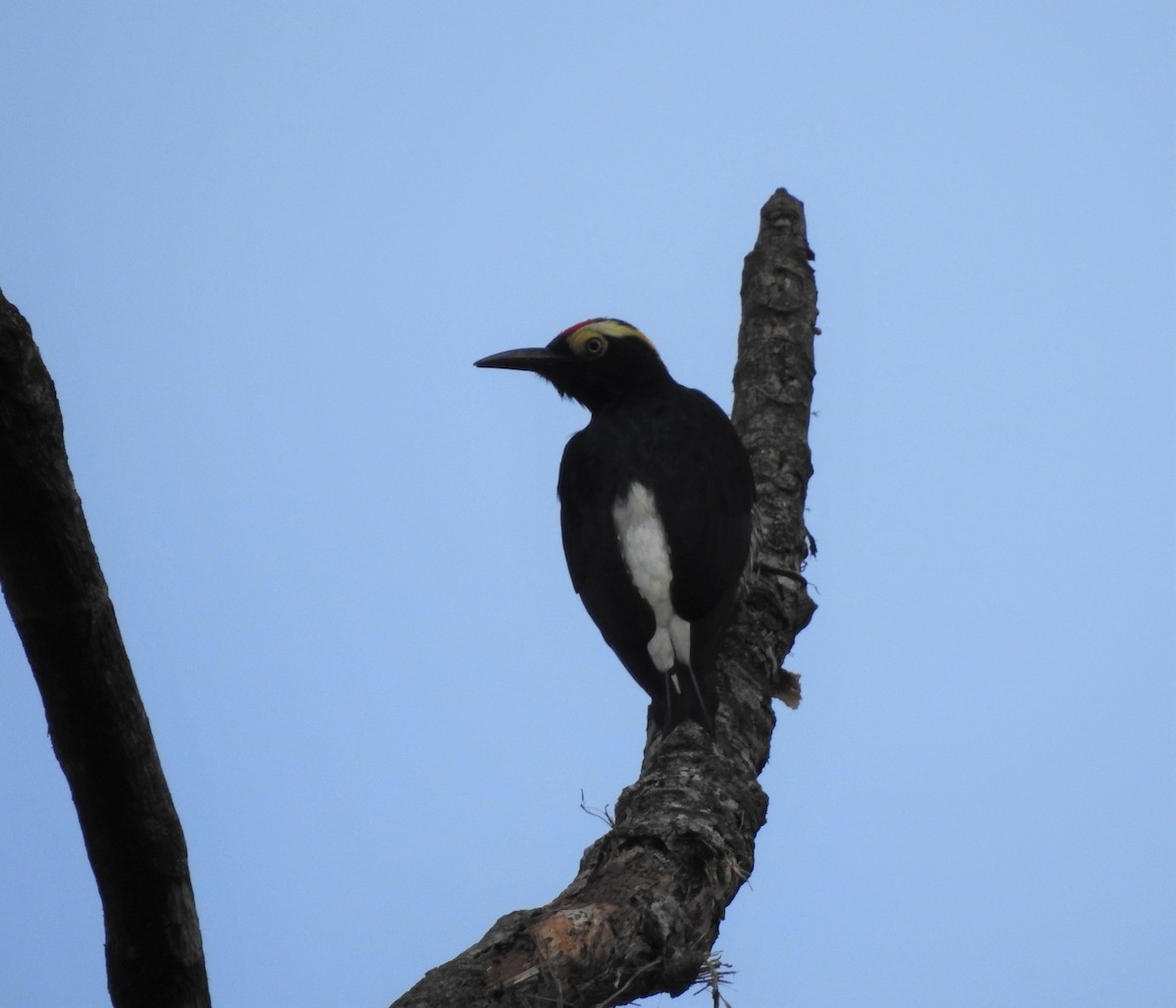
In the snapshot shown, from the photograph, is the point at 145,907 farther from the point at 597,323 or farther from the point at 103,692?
the point at 597,323

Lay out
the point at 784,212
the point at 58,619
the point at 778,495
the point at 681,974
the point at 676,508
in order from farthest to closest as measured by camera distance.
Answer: the point at 784,212 → the point at 778,495 → the point at 676,508 → the point at 681,974 → the point at 58,619

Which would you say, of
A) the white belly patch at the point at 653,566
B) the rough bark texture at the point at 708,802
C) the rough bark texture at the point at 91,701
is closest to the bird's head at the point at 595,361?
the rough bark texture at the point at 708,802

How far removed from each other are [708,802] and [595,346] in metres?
3.06

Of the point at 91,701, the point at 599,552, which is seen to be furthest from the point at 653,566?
the point at 91,701

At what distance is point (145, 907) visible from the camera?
2.57 m

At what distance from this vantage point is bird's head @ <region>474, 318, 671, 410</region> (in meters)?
6.01

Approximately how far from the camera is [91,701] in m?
2.39

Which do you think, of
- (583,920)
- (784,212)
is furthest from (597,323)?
(583,920)

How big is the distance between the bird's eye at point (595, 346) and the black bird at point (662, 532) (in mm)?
301

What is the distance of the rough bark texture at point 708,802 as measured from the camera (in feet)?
8.20

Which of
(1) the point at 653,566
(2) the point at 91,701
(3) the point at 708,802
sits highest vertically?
(1) the point at 653,566

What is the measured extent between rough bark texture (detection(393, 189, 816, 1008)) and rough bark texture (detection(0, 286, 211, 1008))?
573 millimetres

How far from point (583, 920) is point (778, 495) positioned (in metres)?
2.84

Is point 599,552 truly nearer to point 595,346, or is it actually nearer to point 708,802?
point 595,346
